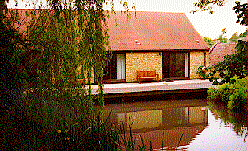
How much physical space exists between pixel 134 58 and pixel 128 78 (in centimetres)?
108

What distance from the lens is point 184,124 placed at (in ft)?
25.5

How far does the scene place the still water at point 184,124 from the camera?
231 inches

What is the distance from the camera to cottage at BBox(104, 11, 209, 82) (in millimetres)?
15578

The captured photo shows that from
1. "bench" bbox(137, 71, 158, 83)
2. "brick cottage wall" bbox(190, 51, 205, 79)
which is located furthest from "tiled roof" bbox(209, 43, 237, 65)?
"bench" bbox(137, 71, 158, 83)

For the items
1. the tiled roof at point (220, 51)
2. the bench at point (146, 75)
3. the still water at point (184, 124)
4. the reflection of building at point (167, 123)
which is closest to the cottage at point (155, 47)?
the bench at point (146, 75)

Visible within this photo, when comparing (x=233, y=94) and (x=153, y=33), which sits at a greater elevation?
(x=153, y=33)

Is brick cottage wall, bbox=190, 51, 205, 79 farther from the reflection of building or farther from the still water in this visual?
the reflection of building

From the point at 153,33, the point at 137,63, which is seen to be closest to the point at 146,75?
the point at 137,63

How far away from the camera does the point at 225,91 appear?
1069 centimetres

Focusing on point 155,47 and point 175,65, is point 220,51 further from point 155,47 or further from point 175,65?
point 155,47

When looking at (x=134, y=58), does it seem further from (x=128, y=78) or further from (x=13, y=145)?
(x=13, y=145)

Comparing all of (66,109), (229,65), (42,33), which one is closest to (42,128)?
(66,109)

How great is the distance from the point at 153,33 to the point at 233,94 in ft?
26.4

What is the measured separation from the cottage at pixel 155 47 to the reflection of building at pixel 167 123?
5.99m
